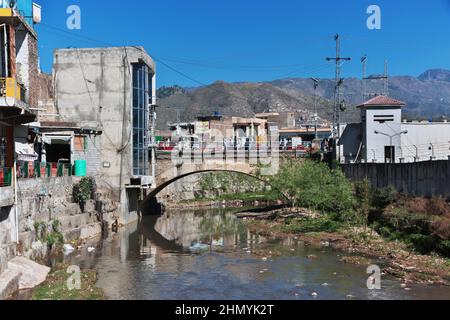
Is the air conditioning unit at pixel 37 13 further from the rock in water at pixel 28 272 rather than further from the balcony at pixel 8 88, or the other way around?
the rock in water at pixel 28 272

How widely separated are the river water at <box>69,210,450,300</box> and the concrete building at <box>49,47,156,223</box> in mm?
4892

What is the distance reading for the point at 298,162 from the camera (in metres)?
45.5

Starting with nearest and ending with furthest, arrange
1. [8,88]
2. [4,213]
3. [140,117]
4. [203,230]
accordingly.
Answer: [8,88], [4,213], [203,230], [140,117]

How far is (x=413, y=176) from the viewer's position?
31625 millimetres

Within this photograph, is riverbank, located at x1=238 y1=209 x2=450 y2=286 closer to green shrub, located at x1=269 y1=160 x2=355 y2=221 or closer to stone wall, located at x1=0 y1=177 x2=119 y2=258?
green shrub, located at x1=269 y1=160 x2=355 y2=221

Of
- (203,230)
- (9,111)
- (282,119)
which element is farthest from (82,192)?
(282,119)

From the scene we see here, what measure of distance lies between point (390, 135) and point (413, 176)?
1350 centimetres

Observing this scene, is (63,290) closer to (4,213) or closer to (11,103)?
(4,213)

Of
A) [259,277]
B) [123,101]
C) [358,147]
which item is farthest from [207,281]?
[358,147]

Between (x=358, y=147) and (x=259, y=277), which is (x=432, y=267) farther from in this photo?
(x=358, y=147)

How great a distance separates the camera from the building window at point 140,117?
39.3 metres

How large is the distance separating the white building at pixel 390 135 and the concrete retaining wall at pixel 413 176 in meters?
4.87

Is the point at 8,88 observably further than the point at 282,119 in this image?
No

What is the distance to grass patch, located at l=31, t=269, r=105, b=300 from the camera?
56.1 feet
